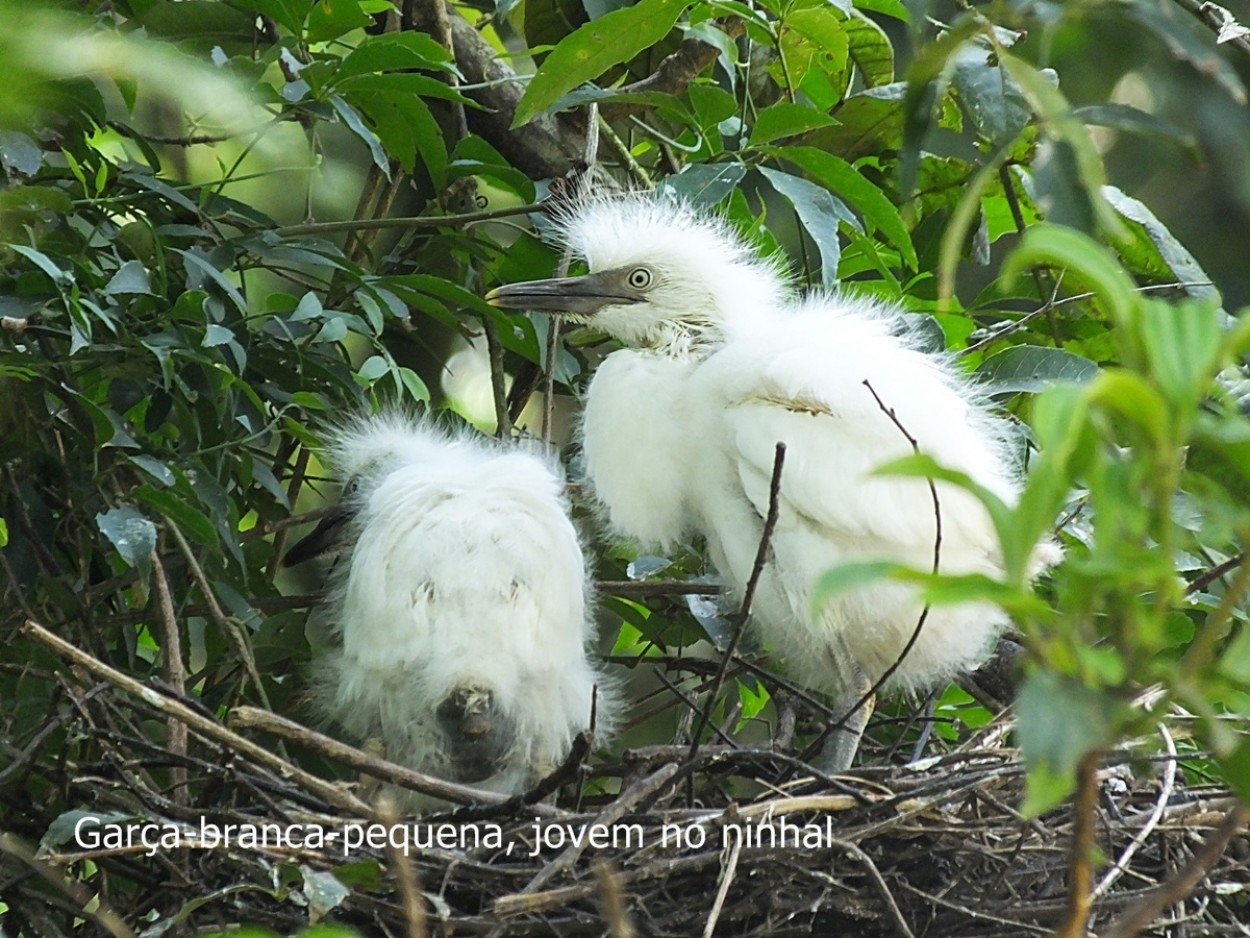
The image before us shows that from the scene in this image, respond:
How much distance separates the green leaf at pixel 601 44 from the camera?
6.13 feet

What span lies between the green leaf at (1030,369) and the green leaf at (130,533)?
1213 mm

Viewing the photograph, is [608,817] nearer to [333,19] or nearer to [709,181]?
[709,181]

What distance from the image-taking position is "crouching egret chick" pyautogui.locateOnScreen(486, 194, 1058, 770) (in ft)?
6.30

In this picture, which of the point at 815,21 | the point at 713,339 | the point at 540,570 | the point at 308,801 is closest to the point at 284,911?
the point at 308,801

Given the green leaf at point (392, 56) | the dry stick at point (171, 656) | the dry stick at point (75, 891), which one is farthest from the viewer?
the green leaf at point (392, 56)

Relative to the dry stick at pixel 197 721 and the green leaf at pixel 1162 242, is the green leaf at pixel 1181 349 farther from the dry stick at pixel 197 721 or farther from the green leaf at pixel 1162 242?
the green leaf at pixel 1162 242

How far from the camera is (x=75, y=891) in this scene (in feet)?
4.57

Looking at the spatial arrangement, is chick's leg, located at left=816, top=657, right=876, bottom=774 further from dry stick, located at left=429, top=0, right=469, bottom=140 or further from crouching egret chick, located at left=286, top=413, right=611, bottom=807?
dry stick, located at left=429, top=0, right=469, bottom=140

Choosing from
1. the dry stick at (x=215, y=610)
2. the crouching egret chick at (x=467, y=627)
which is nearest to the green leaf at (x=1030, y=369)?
the crouching egret chick at (x=467, y=627)

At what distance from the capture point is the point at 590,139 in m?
2.41

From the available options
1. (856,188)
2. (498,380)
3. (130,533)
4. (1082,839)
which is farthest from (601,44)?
(1082,839)

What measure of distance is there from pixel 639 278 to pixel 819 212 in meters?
0.41

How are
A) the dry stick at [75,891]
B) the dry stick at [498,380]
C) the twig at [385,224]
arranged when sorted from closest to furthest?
the dry stick at [75,891] → the twig at [385,224] → the dry stick at [498,380]

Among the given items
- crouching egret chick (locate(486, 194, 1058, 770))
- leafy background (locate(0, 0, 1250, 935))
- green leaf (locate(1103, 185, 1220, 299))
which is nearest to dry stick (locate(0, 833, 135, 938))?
leafy background (locate(0, 0, 1250, 935))
